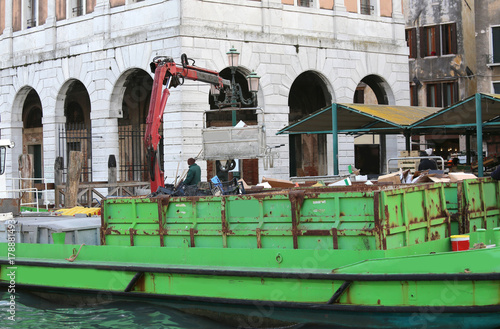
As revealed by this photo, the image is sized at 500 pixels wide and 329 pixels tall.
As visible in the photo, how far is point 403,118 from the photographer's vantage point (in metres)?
20.1

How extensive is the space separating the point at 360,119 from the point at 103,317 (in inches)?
508

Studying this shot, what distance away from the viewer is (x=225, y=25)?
22328 millimetres

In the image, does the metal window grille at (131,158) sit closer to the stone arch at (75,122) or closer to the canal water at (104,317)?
the stone arch at (75,122)

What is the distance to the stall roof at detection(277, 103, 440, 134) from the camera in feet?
64.1

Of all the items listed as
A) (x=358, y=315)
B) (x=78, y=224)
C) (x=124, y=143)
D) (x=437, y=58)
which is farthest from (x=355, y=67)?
(x=358, y=315)

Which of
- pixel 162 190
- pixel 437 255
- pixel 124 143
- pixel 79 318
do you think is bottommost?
pixel 79 318

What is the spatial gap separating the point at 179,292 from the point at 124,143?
16.4 m

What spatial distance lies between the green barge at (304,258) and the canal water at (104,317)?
0.55 feet

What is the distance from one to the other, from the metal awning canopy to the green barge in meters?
8.10

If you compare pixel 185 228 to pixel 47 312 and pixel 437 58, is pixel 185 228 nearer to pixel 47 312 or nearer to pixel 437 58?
pixel 47 312

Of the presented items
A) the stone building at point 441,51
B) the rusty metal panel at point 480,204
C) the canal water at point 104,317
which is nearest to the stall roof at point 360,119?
the rusty metal panel at point 480,204

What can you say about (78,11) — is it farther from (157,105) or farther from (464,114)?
(464,114)

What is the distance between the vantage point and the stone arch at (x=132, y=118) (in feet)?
77.9

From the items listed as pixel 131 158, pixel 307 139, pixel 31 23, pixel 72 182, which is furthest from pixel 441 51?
pixel 72 182
